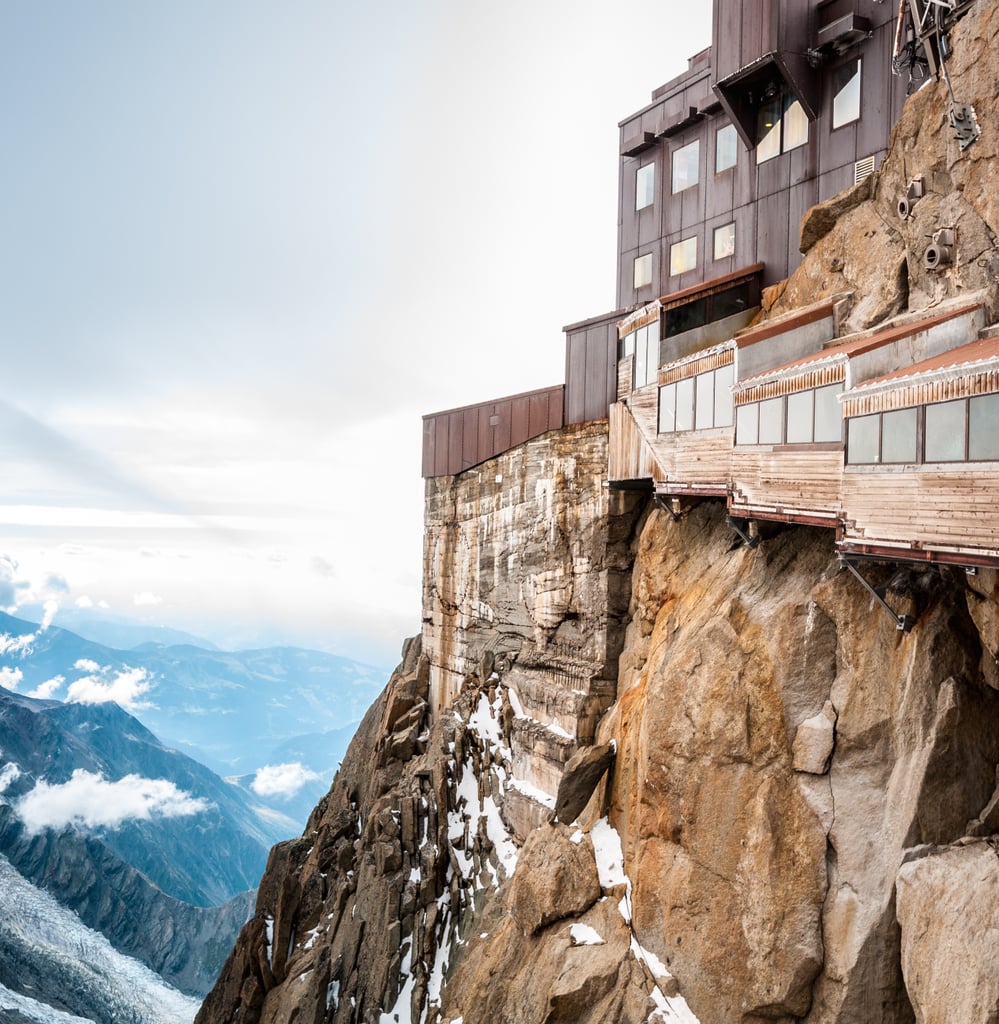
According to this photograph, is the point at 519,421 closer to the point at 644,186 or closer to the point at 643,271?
the point at 643,271

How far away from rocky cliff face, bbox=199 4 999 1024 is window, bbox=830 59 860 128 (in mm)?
4692

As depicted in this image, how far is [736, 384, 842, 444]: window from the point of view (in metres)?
16.2

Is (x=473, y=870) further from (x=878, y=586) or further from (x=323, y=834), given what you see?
(x=878, y=586)

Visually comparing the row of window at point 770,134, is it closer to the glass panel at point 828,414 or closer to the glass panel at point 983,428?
the glass panel at point 828,414

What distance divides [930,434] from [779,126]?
17815mm

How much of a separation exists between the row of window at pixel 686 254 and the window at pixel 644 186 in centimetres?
220

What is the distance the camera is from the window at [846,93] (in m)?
24.5

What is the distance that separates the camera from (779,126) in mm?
26844

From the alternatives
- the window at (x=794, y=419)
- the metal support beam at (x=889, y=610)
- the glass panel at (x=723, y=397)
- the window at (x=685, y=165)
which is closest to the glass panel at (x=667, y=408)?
the glass panel at (x=723, y=397)

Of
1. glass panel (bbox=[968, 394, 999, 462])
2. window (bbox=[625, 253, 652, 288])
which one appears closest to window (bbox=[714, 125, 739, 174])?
window (bbox=[625, 253, 652, 288])

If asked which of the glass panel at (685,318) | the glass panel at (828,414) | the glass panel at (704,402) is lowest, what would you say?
the glass panel at (828,414)

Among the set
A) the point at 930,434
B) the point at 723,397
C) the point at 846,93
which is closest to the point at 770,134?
the point at 846,93

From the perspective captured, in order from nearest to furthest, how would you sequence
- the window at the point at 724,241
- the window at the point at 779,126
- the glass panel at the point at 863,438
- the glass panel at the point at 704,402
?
the glass panel at the point at 863,438 < the glass panel at the point at 704,402 < the window at the point at 779,126 < the window at the point at 724,241

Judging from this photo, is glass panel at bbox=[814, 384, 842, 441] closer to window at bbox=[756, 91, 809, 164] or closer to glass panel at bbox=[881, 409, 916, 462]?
glass panel at bbox=[881, 409, 916, 462]
